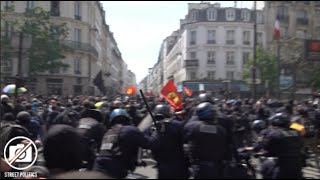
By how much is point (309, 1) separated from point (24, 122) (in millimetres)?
51856

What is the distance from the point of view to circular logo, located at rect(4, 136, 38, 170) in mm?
5512

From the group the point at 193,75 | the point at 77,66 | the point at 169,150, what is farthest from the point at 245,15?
the point at 169,150

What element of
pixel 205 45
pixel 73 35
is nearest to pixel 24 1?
pixel 73 35

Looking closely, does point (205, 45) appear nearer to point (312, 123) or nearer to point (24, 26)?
point (24, 26)

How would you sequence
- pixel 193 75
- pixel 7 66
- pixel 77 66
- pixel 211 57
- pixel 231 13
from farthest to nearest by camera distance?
pixel 231 13 < pixel 193 75 < pixel 211 57 < pixel 77 66 < pixel 7 66

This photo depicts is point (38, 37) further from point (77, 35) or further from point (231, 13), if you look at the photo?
point (231, 13)

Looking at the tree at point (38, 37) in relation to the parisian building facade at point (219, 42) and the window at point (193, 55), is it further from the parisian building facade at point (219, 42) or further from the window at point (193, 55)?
the window at point (193, 55)

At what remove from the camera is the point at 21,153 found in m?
5.61

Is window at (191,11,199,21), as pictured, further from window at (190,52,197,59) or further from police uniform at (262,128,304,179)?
police uniform at (262,128,304,179)

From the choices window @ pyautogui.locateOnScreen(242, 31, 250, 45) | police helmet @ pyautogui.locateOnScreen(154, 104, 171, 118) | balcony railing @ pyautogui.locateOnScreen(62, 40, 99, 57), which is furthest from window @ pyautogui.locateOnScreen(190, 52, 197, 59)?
police helmet @ pyautogui.locateOnScreen(154, 104, 171, 118)

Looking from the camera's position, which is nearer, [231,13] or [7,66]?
[7,66]

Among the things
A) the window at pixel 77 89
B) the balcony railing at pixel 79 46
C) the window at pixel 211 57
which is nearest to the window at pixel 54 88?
the window at pixel 77 89

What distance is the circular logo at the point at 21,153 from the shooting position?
551 centimetres

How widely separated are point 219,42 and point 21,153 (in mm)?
59105
